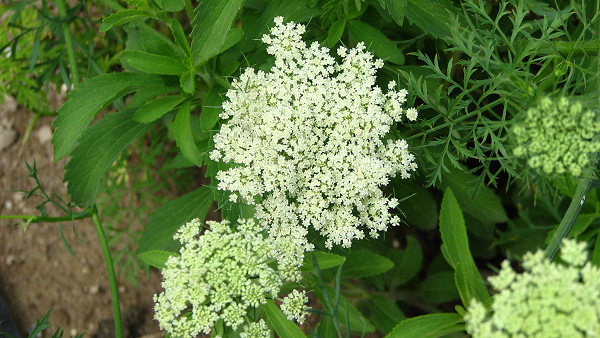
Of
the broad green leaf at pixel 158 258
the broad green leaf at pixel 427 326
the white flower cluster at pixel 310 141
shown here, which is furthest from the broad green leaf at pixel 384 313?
the broad green leaf at pixel 158 258

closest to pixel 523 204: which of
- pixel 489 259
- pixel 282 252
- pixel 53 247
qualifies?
pixel 489 259

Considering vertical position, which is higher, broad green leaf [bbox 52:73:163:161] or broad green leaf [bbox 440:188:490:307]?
broad green leaf [bbox 52:73:163:161]

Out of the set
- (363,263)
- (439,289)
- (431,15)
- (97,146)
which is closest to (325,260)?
(363,263)

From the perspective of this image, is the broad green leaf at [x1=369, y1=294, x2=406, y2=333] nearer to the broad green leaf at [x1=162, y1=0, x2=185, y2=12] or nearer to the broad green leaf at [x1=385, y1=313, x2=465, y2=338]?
the broad green leaf at [x1=385, y1=313, x2=465, y2=338]

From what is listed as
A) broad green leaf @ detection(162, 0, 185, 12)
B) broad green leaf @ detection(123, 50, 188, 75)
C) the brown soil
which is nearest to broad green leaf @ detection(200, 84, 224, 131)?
broad green leaf @ detection(123, 50, 188, 75)

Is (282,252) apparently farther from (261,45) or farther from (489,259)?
(489,259)

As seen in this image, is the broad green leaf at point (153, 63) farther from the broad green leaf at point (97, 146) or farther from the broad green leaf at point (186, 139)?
the broad green leaf at point (97, 146)

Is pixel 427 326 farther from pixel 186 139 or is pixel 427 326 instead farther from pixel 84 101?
pixel 84 101
